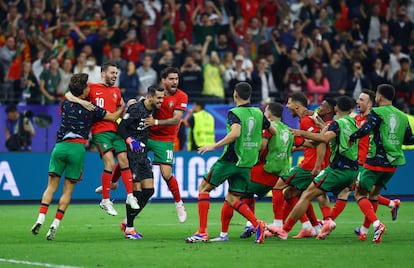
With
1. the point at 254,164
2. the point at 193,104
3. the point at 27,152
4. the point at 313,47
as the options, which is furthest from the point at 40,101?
the point at 254,164

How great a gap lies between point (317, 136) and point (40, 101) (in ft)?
36.4

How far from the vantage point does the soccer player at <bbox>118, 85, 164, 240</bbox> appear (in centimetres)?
1608

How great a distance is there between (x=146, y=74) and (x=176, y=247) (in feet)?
39.7

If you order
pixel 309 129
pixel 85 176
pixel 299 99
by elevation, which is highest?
pixel 299 99

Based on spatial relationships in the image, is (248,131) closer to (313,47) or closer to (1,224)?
(1,224)

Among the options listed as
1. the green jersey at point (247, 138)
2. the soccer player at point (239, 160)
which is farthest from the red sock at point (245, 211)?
the green jersey at point (247, 138)

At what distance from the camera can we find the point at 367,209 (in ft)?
51.0

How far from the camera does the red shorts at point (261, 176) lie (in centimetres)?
1587

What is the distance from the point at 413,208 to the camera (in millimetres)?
23031

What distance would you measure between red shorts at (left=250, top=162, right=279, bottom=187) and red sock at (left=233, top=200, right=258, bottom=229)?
0.91 m

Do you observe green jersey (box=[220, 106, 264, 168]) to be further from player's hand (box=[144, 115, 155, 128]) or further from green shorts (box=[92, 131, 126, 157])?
green shorts (box=[92, 131, 126, 157])

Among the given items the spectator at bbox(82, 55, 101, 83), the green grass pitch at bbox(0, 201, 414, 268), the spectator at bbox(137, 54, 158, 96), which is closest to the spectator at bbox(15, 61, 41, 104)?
the spectator at bbox(82, 55, 101, 83)

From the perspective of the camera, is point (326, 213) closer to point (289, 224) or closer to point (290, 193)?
point (290, 193)

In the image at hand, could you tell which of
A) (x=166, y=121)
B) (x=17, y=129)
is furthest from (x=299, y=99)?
(x=17, y=129)
